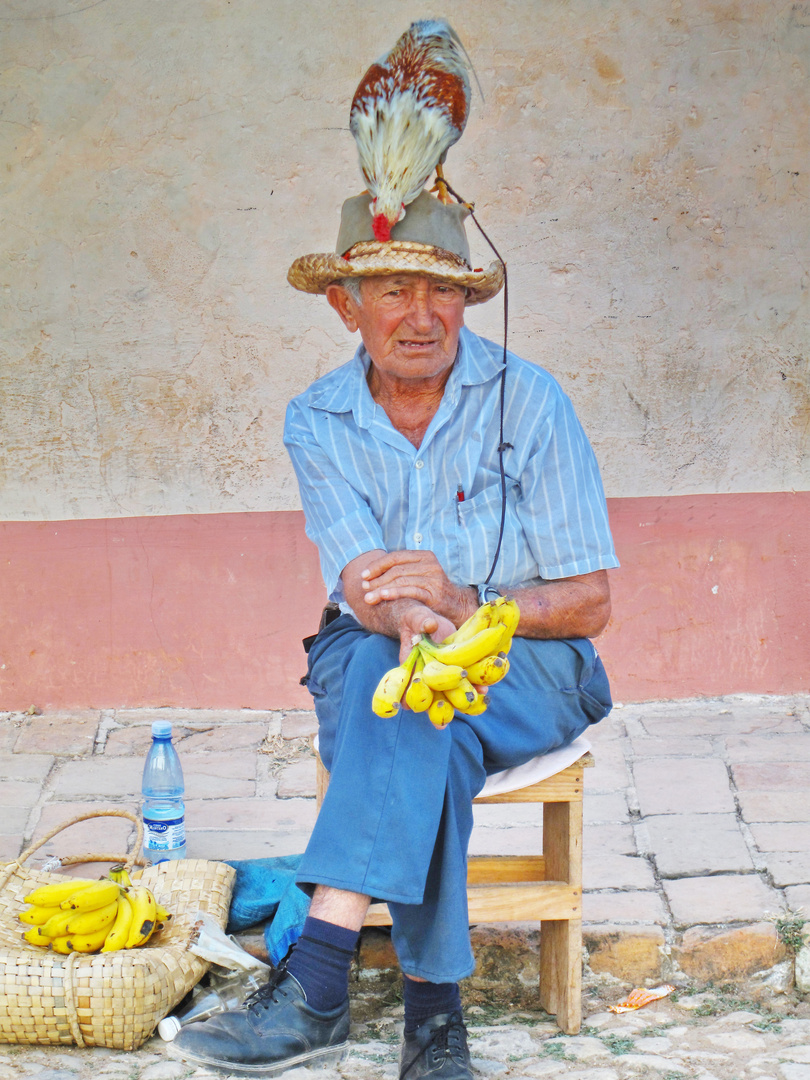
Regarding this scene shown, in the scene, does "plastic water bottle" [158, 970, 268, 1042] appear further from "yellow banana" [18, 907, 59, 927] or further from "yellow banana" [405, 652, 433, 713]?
"yellow banana" [405, 652, 433, 713]

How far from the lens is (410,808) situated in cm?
228

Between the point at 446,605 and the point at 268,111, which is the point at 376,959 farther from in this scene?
the point at 268,111

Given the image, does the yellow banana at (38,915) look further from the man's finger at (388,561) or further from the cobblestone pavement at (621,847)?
the man's finger at (388,561)

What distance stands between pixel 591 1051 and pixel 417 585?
44.2 inches

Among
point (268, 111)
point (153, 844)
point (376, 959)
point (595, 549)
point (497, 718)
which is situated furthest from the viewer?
point (268, 111)

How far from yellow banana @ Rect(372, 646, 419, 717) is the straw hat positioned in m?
0.99

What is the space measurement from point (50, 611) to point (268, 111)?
2.20 meters

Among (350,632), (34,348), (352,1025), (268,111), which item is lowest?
(352,1025)

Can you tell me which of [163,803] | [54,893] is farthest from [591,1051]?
[163,803]

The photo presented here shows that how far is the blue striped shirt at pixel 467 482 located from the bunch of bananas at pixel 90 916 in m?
0.88

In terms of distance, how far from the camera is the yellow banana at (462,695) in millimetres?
2219

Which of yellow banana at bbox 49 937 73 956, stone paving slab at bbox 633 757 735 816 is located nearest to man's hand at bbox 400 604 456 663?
yellow banana at bbox 49 937 73 956

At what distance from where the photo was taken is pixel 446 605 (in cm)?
261

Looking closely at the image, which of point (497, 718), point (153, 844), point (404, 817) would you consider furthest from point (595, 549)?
point (153, 844)
